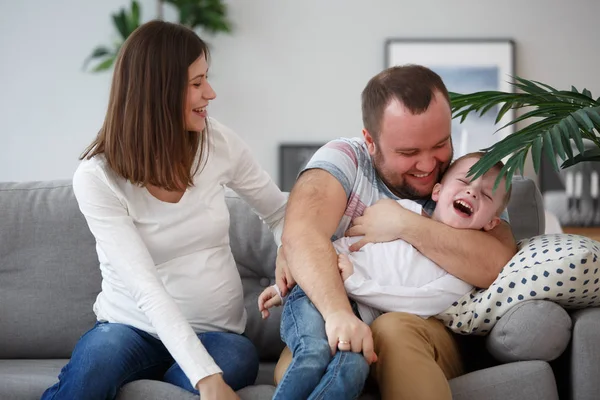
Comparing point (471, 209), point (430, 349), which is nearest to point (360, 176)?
point (471, 209)

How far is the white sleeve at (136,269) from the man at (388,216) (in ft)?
0.78

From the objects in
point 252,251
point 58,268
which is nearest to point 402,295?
point 252,251

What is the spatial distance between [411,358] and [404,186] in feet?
1.63

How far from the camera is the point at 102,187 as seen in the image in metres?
1.77

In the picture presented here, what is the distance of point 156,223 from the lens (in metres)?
1.82

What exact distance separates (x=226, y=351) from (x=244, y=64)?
433 centimetres

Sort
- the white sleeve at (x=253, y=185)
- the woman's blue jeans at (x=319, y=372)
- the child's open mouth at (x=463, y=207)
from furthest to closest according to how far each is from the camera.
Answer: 1. the white sleeve at (x=253, y=185)
2. the child's open mouth at (x=463, y=207)
3. the woman's blue jeans at (x=319, y=372)

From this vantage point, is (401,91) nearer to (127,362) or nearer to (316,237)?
(316,237)

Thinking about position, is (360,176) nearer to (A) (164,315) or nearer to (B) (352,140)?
(B) (352,140)

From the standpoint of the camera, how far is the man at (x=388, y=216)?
162cm

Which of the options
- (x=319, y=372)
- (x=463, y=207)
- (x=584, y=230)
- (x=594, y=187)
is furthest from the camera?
(x=594, y=187)

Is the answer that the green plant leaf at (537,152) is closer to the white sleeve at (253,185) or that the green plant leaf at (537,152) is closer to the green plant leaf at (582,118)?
the green plant leaf at (582,118)

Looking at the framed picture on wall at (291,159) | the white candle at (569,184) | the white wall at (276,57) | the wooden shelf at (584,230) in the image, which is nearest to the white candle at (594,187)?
the white candle at (569,184)

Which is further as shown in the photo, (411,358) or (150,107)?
(150,107)
